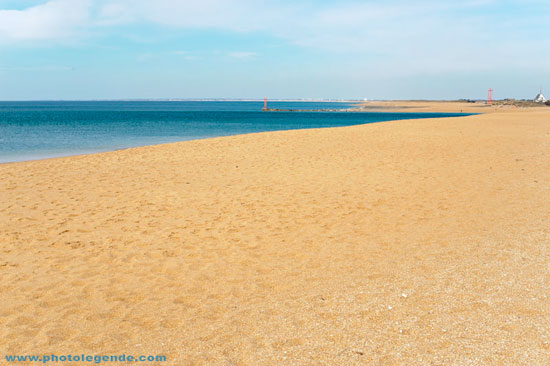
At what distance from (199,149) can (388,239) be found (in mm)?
13191

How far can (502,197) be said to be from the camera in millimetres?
9609

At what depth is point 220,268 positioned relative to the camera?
5984 millimetres

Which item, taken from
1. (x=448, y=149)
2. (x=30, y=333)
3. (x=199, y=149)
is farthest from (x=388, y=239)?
(x=199, y=149)

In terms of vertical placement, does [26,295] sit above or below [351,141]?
below

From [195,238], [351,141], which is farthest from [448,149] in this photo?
[195,238]

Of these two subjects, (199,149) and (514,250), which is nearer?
(514,250)

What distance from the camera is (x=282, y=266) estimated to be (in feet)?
19.7

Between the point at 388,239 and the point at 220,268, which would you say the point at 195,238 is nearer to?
the point at 220,268

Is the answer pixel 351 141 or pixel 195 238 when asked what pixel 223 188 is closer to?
pixel 195 238

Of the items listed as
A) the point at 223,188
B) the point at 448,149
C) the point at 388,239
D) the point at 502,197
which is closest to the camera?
the point at 388,239

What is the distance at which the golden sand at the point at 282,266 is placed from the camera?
3.93 meters

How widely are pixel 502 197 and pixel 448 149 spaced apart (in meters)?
8.34

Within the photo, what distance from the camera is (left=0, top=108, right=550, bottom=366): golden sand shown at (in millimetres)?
3930

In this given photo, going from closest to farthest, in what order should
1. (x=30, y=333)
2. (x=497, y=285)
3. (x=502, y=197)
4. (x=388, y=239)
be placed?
(x=30, y=333)
(x=497, y=285)
(x=388, y=239)
(x=502, y=197)
